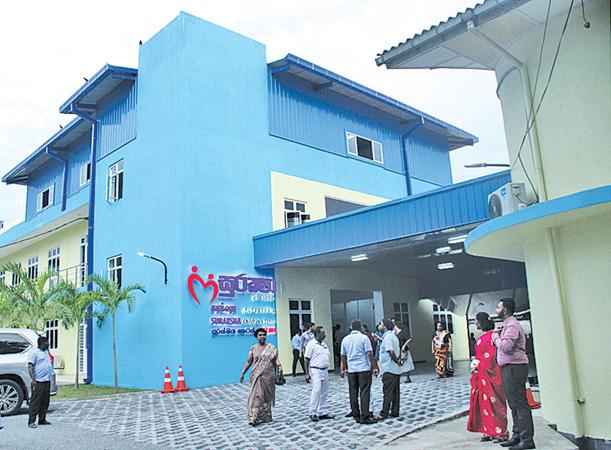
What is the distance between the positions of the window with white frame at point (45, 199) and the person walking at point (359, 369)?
69.1ft

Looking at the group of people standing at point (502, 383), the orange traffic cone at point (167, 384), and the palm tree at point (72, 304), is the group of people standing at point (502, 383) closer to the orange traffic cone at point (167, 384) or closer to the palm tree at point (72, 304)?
the orange traffic cone at point (167, 384)

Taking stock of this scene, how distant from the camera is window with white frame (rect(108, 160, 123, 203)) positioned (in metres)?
19.8

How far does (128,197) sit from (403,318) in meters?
11.9

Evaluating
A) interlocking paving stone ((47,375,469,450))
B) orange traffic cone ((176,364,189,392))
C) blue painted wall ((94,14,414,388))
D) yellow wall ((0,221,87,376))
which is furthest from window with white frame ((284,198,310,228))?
yellow wall ((0,221,87,376))

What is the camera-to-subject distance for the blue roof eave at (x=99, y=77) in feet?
61.9

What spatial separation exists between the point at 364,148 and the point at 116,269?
10.5 metres

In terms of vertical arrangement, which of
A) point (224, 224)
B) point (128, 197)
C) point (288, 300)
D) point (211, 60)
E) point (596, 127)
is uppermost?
point (211, 60)

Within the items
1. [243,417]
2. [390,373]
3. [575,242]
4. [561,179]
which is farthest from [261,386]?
[561,179]

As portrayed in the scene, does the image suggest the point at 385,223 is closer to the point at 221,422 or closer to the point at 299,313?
the point at 299,313

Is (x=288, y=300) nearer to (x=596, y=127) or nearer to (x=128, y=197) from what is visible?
(x=128, y=197)

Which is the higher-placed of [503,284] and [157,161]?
[157,161]

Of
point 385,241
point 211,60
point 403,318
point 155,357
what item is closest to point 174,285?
point 155,357

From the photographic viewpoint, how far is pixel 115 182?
20.2 metres

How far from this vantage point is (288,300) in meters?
18.5
